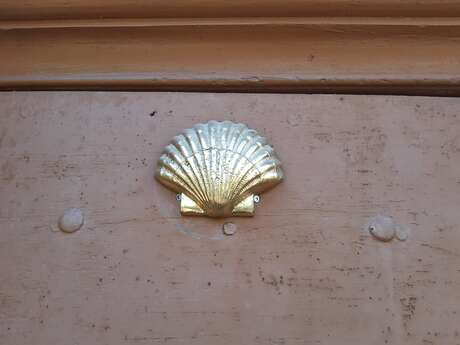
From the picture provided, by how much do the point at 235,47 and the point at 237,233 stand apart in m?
0.33

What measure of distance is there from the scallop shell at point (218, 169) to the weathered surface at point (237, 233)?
2cm

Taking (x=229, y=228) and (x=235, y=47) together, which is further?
(x=235, y=47)

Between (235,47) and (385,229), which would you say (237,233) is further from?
(235,47)

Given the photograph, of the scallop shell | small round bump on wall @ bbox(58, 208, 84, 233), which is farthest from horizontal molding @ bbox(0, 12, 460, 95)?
small round bump on wall @ bbox(58, 208, 84, 233)

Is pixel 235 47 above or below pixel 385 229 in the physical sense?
above

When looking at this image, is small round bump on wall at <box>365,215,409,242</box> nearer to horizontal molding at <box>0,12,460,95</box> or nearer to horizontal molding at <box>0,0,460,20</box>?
horizontal molding at <box>0,12,460,95</box>

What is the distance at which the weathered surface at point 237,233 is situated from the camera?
1.97 feet

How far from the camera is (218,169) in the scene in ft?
2.17

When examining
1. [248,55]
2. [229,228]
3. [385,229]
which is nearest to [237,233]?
[229,228]

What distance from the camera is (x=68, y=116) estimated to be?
0.74 m

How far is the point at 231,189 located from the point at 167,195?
101 mm

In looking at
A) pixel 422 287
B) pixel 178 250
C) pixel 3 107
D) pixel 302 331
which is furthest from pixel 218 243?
pixel 3 107

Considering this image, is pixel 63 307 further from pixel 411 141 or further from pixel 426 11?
pixel 426 11

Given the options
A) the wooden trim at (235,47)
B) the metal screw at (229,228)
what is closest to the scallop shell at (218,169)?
the metal screw at (229,228)
